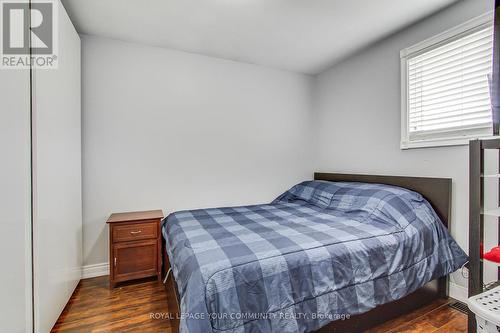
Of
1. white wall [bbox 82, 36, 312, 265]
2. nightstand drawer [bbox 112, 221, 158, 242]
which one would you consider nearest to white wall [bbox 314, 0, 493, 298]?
white wall [bbox 82, 36, 312, 265]

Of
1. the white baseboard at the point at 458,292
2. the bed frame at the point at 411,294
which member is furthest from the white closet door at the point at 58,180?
the white baseboard at the point at 458,292

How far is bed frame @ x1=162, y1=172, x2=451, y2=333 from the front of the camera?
1.47 meters

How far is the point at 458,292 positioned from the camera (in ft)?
6.41

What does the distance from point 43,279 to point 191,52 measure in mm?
2519

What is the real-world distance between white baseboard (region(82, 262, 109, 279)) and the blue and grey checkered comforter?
3.35 feet

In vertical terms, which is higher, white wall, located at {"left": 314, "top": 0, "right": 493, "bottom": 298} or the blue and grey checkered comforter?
white wall, located at {"left": 314, "top": 0, "right": 493, "bottom": 298}

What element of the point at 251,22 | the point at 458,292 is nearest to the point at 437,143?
the point at 458,292

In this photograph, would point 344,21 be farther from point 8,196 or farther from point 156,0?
point 8,196

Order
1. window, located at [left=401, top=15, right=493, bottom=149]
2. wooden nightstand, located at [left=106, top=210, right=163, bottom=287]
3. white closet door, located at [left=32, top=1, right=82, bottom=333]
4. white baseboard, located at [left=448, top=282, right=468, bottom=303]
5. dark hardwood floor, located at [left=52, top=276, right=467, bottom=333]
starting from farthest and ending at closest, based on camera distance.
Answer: wooden nightstand, located at [left=106, top=210, right=163, bottom=287]
white baseboard, located at [left=448, top=282, right=468, bottom=303]
window, located at [left=401, top=15, right=493, bottom=149]
dark hardwood floor, located at [left=52, top=276, right=467, bottom=333]
white closet door, located at [left=32, top=1, right=82, bottom=333]

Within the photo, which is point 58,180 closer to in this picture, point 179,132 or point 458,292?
point 179,132

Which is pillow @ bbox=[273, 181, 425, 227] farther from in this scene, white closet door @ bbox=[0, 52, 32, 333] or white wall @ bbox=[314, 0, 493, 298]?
white closet door @ bbox=[0, 52, 32, 333]

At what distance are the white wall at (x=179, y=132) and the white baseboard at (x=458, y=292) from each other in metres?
1.98

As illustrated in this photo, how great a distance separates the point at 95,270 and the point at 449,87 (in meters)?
3.76

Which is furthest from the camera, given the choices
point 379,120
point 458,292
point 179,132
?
point 179,132
